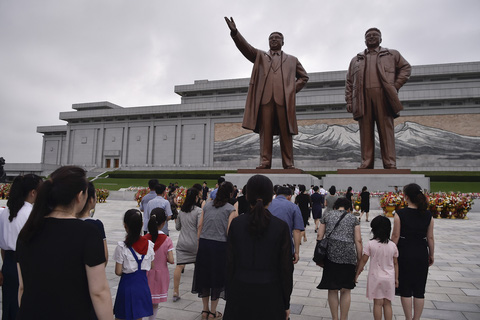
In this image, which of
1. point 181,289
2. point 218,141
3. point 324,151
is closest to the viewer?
point 181,289

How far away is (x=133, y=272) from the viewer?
293cm

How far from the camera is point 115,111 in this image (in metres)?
42.6

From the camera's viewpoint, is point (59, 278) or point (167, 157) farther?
point (167, 157)

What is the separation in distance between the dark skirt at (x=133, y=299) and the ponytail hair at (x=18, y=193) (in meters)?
1.11

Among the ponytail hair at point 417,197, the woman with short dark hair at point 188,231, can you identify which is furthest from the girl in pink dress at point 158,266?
the ponytail hair at point 417,197

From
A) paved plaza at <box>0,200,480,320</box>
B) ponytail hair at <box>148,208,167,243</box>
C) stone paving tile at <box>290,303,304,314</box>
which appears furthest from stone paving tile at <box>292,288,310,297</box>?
ponytail hair at <box>148,208,167,243</box>

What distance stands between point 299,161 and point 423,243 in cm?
3147

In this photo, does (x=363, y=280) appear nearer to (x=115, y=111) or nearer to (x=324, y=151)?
(x=324, y=151)

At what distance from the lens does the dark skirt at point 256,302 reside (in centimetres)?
218

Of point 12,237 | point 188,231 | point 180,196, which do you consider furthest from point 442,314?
point 180,196

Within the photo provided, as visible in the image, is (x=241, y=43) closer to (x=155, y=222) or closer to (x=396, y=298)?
(x=155, y=222)

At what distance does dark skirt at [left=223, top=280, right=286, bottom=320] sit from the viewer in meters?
2.18

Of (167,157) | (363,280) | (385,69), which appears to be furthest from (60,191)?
(167,157)

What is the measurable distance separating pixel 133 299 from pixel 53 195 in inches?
57.4
